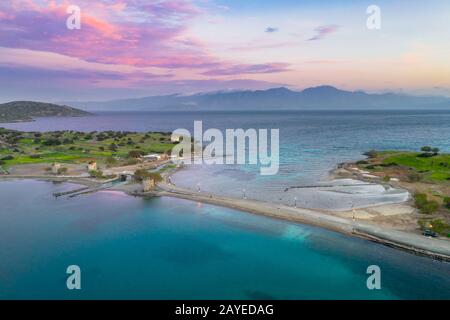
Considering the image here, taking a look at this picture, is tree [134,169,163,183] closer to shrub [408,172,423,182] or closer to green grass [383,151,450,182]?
shrub [408,172,423,182]

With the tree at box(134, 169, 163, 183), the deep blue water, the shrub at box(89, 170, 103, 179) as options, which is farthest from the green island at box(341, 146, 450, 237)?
the shrub at box(89, 170, 103, 179)

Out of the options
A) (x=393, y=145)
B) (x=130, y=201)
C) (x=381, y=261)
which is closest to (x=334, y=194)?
(x=381, y=261)

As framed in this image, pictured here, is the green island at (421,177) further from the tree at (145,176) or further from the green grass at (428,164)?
the tree at (145,176)

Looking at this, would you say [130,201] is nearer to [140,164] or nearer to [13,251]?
[13,251]

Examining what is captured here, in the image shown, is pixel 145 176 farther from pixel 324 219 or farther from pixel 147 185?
pixel 324 219

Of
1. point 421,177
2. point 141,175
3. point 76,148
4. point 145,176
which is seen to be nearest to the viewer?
point 145,176

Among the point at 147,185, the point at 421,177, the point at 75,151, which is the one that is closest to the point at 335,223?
the point at 421,177
